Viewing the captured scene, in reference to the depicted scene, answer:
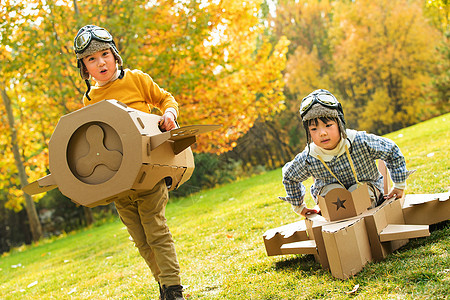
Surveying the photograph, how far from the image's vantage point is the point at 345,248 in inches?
99.2

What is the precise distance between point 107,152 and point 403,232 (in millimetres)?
1760

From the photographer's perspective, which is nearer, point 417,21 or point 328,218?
point 328,218

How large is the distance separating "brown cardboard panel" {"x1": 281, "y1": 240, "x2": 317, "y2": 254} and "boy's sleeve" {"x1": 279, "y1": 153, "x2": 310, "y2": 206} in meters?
0.34

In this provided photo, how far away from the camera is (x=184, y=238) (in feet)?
19.2

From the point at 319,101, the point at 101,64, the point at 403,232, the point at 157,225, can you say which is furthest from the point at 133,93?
the point at 403,232

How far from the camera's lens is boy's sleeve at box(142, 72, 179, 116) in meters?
3.11

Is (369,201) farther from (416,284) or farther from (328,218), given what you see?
(416,284)

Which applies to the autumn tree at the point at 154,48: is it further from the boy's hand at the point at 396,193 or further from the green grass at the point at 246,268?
the boy's hand at the point at 396,193

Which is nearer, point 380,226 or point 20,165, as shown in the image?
point 380,226

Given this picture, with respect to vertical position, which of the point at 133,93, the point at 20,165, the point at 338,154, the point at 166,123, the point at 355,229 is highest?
the point at 20,165

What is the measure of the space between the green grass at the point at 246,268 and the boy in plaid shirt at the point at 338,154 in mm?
481

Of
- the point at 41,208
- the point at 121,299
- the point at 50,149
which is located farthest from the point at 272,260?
the point at 41,208

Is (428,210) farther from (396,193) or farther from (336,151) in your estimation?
(336,151)

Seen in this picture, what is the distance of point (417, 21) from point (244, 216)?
24.5m
